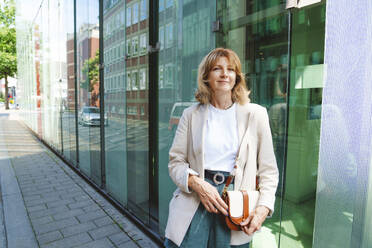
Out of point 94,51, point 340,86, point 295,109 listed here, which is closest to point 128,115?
point 94,51

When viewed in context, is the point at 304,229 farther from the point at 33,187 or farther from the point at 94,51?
the point at 33,187

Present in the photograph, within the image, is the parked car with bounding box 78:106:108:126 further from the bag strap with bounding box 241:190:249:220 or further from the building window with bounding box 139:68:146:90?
the bag strap with bounding box 241:190:249:220

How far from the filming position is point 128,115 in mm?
4074

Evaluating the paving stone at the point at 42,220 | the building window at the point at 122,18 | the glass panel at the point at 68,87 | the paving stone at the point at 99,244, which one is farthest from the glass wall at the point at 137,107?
the glass panel at the point at 68,87

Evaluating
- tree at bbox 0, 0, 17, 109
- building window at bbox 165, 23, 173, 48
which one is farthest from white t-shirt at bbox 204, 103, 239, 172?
tree at bbox 0, 0, 17, 109

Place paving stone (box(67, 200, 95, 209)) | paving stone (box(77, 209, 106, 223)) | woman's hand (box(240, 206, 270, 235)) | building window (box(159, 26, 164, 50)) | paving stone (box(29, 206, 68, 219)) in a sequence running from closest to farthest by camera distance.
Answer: woman's hand (box(240, 206, 270, 235))
building window (box(159, 26, 164, 50))
paving stone (box(77, 209, 106, 223))
paving stone (box(29, 206, 68, 219))
paving stone (box(67, 200, 95, 209))

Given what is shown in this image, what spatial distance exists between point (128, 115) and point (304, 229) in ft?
9.03

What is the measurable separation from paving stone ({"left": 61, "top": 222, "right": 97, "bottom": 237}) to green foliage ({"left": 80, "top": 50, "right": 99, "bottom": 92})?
2.66 m

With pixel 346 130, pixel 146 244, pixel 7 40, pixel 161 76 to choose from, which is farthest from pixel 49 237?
pixel 7 40

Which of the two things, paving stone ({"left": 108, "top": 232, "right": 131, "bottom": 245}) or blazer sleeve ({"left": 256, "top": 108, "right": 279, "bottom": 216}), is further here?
paving stone ({"left": 108, "top": 232, "right": 131, "bottom": 245})

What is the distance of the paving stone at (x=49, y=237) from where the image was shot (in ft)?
10.8

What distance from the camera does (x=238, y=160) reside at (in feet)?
5.16

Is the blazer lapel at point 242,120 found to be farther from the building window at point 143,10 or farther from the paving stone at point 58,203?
the paving stone at point 58,203

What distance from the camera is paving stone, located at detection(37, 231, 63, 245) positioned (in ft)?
10.8
